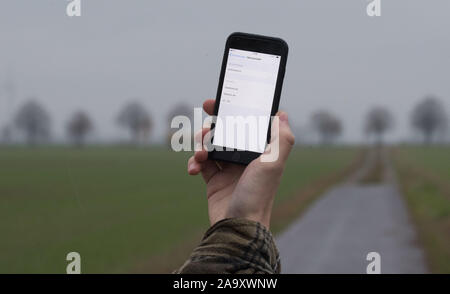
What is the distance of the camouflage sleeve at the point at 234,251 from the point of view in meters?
1.36

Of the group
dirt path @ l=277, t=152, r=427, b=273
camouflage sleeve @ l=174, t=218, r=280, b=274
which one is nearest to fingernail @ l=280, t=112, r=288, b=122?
camouflage sleeve @ l=174, t=218, r=280, b=274

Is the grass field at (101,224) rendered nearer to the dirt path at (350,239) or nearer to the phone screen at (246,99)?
the phone screen at (246,99)

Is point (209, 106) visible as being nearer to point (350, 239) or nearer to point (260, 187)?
point (260, 187)

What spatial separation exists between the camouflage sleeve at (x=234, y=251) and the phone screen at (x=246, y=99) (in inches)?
18.8

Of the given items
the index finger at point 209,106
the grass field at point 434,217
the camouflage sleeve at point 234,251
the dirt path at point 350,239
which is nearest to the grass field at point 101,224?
the index finger at point 209,106

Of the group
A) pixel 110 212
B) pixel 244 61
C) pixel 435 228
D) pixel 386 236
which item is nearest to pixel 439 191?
pixel 435 228

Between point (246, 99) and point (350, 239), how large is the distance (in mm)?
10316

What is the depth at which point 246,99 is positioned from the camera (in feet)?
6.35

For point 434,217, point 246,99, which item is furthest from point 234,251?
point 434,217

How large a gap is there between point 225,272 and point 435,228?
43.1ft
